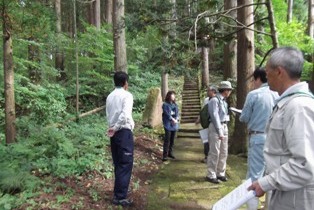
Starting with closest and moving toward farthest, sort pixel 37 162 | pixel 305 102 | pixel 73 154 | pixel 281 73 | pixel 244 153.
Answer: pixel 305 102 → pixel 281 73 → pixel 37 162 → pixel 73 154 → pixel 244 153

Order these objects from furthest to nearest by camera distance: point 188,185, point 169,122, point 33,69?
point 33,69 → point 169,122 → point 188,185

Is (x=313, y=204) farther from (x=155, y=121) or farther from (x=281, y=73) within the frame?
(x=155, y=121)

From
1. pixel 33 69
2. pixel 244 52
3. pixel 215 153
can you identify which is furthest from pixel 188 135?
pixel 33 69

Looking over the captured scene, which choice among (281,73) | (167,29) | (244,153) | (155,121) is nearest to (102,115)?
Answer: (155,121)

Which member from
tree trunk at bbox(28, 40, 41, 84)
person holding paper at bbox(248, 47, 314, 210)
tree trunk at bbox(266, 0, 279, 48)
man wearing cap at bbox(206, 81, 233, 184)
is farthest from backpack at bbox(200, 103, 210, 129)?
tree trunk at bbox(28, 40, 41, 84)

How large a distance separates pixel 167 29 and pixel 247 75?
2528 millimetres

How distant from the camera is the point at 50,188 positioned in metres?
4.89

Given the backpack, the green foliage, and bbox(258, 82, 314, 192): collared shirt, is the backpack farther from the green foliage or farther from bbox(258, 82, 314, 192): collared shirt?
the green foliage

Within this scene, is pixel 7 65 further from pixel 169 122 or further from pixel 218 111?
pixel 218 111

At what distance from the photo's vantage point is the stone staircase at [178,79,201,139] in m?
12.1

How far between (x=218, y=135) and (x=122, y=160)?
2.15 metres

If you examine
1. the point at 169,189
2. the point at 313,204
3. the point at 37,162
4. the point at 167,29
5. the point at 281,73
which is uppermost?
the point at 167,29

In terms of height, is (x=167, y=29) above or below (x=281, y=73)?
above

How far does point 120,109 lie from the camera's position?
492 centimetres
